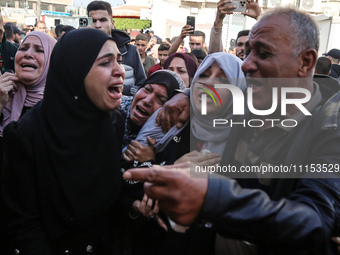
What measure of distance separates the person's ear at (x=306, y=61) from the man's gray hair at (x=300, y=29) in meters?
0.02

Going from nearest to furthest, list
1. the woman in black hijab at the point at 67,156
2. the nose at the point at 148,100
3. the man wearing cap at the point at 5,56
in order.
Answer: the woman in black hijab at the point at 67,156 < the nose at the point at 148,100 < the man wearing cap at the point at 5,56

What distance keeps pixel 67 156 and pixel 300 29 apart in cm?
135

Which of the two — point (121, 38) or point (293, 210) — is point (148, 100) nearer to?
point (293, 210)

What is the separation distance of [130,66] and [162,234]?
2436 millimetres

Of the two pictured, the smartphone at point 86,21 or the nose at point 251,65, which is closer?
the nose at point 251,65

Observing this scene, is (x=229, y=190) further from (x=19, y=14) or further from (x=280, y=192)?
(x=19, y=14)

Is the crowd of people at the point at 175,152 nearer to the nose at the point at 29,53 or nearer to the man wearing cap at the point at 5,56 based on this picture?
the nose at the point at 29,53

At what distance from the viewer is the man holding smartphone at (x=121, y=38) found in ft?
12.7

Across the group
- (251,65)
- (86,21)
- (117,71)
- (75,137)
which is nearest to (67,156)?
(75,137)

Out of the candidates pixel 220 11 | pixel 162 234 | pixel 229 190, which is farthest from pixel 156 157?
pixel 220 11

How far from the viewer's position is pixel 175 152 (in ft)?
6.42

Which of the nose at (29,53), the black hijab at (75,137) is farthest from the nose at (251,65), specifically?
the nose at (29,53)

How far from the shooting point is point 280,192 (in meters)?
1.30

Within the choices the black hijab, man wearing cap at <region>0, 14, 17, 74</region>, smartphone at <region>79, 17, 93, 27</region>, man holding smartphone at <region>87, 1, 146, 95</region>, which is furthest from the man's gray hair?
man wearing cap at <region>0, 14, 17, 74</region>
